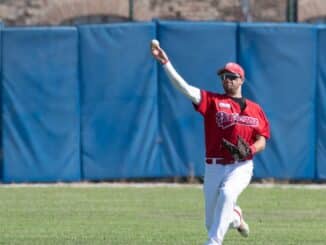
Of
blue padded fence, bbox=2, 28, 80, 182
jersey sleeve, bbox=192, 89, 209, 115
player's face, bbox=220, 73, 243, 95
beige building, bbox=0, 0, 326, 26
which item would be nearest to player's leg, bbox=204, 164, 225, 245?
jersey sleeve, bbox=192, 89, 209, 115

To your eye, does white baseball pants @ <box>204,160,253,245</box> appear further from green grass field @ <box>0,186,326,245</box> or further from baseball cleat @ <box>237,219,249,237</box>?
green grass field @ <box>0,186,326,245</box>

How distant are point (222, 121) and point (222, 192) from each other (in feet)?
2.21

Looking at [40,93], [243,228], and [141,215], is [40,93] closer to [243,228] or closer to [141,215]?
[141,215]

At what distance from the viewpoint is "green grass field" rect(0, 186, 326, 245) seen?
12.6m

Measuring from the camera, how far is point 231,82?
1112 centimetres

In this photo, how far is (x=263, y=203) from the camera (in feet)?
54.0

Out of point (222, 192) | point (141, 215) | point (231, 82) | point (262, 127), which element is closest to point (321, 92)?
point (141, 215)

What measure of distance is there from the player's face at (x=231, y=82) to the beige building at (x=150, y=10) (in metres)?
13.9

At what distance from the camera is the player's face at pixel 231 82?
11.0m

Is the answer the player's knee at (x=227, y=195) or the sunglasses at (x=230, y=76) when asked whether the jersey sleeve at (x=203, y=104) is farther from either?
the player's knee at (x=227, y=195)

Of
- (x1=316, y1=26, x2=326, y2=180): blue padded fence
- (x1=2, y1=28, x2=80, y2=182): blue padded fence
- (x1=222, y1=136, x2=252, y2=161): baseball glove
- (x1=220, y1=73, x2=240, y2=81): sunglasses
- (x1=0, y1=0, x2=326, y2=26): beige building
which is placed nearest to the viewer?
(x1=222, y1=136, x2=252, y2=161): baseball glove

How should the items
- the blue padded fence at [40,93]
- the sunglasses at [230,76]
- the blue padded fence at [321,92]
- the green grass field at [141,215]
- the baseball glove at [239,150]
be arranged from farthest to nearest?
the blue padded fence at [321,92], the blue padded fence at [40,93], the green grass field at [141,215], the sunglasses at [230,76], the baseball glove at [239,150]

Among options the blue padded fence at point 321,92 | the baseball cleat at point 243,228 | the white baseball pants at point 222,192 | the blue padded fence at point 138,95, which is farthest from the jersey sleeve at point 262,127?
the blue padded fence at point 321,92

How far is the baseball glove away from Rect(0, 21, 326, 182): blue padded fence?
8309mm
